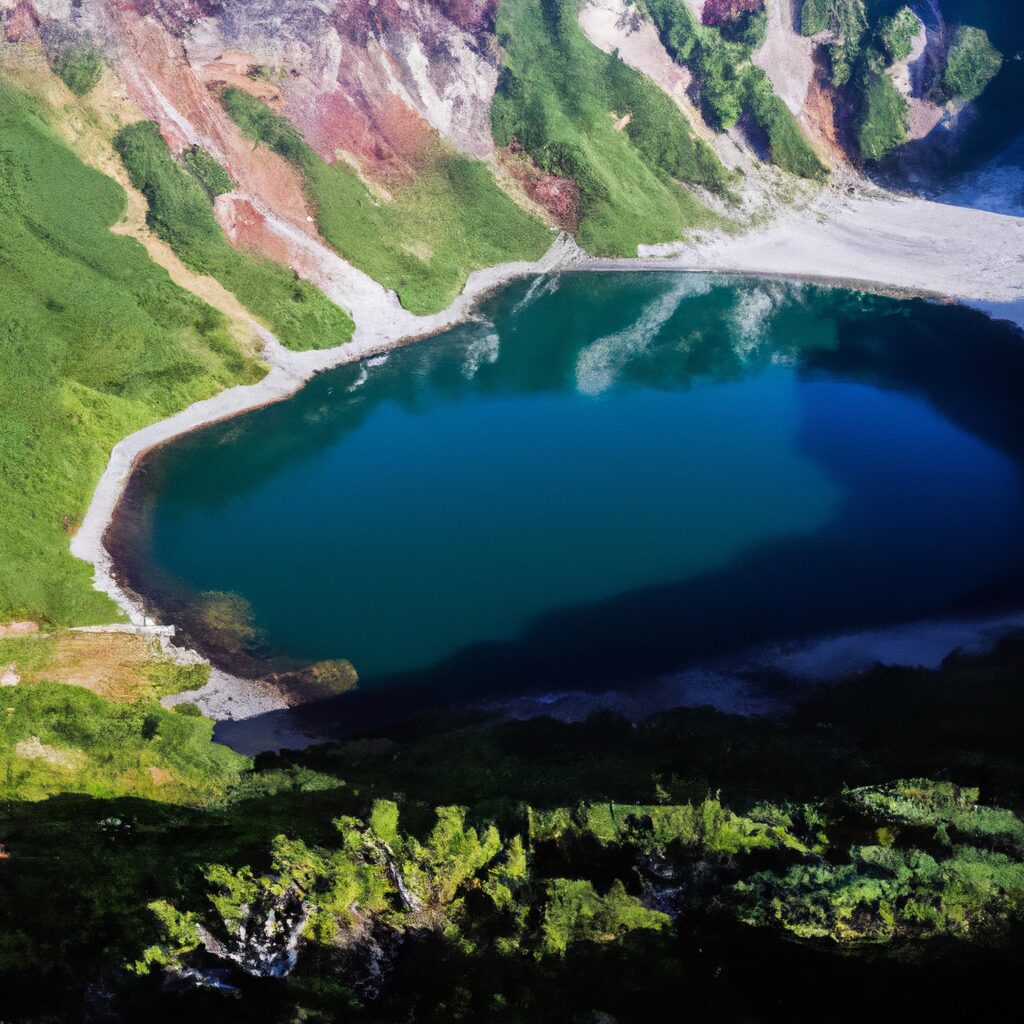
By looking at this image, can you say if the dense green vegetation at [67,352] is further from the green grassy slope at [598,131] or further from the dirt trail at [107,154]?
the green grassy slope at [598,131]

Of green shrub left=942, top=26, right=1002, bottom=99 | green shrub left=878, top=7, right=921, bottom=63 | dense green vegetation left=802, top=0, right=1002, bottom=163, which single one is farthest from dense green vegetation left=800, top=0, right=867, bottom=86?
green shrub left=942, top=26, right=1002, bottom=99

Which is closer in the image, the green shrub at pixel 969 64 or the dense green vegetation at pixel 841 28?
the dense green vegetation at pixel 841 28

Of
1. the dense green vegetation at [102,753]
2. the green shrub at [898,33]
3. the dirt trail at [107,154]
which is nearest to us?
the dense green vegetation at [102,753]

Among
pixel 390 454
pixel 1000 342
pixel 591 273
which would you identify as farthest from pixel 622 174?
pixel 390 454

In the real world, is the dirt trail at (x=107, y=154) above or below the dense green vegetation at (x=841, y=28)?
below

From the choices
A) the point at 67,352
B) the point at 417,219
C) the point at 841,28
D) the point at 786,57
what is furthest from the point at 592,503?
the point at 841,28

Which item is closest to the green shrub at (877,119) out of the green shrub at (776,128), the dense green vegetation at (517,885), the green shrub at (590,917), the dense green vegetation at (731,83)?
the dense green vegetation at (731,83)

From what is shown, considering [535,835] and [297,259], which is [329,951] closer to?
[535,835]

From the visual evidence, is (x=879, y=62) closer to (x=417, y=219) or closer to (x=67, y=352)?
(x=417, y=219)
